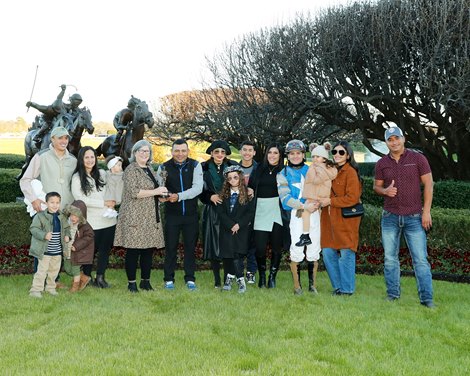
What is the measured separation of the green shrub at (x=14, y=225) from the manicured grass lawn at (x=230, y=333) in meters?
1.82

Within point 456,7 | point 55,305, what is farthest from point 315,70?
point 55,305

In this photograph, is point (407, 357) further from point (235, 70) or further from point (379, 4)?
point (235, 70)

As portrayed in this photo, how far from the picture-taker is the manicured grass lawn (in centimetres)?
399

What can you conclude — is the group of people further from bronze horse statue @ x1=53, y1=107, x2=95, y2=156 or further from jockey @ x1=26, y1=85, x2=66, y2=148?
jockey @ x1=26, y1=85, x2=66, y2=148

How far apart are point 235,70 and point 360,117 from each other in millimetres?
5320

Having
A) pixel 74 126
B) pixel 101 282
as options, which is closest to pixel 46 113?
pixel 74 126

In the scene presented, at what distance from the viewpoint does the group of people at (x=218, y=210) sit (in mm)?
6230

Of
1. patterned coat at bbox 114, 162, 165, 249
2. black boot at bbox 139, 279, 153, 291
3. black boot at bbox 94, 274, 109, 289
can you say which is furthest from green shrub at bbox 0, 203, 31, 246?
black boot at bbox 139, 279, 153, 291

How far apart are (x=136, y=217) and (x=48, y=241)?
1093mm

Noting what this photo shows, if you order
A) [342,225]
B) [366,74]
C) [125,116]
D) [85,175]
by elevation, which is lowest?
[342,225]

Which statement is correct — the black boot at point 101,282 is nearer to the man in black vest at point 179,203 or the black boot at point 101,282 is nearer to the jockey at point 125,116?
the man in black vest at point 179,203

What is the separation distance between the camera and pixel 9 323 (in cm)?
509

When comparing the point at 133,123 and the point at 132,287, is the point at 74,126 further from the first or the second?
the point at 132,287

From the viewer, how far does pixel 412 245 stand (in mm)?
5938
